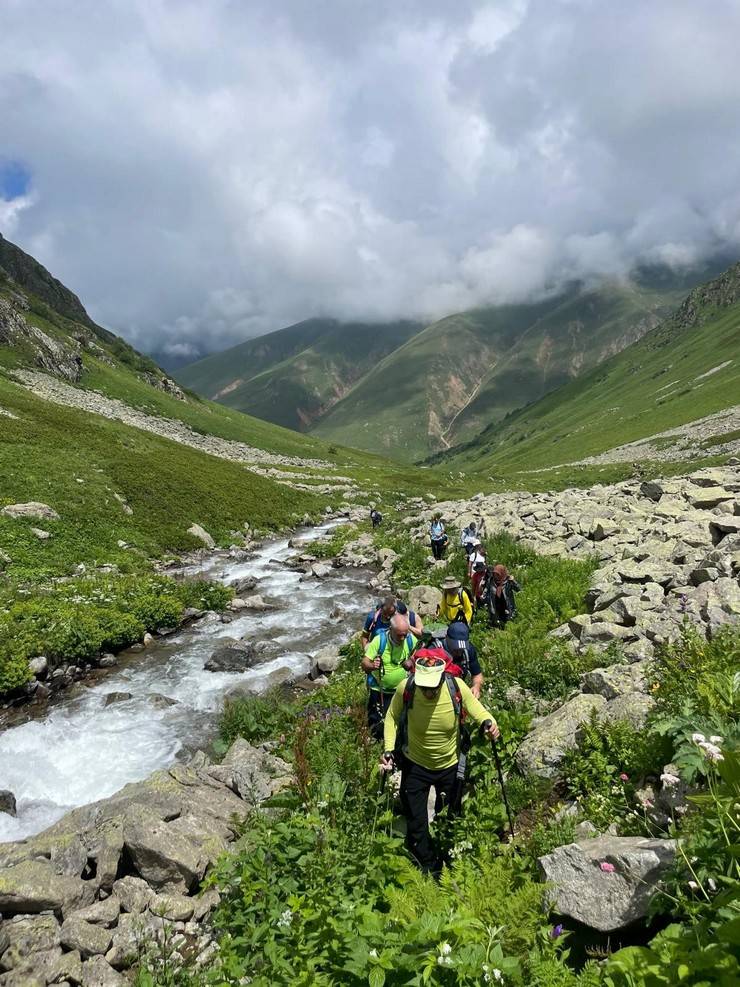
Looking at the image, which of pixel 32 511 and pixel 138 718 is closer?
pixel 138 718

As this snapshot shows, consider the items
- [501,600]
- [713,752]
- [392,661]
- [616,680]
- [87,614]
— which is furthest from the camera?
[87,614]

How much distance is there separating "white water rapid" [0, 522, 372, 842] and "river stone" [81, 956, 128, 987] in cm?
533

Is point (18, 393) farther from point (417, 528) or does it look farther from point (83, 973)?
point (83, 973)

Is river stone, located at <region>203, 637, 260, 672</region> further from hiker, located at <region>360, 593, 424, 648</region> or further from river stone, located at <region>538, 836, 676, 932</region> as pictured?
river stone, located at <region>538, 836, 676, 932</region>

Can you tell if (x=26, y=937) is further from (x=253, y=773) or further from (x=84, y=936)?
(x=253, y=773)

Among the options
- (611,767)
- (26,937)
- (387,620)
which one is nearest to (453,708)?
(611,767)

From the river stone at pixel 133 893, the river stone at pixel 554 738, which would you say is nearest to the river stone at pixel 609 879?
the river stone at pixel 554 738

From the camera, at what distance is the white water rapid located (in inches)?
434

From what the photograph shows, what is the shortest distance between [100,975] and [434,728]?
15.3 ft

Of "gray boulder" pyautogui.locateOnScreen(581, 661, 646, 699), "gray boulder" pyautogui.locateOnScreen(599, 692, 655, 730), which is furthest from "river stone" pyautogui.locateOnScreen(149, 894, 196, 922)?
"gray boulder" pyautogui.locateOnScreen(581, 661, 646, 699)

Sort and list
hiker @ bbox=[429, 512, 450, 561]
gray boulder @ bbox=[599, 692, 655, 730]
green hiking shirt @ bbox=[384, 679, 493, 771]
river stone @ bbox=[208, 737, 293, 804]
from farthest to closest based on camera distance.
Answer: hiker @ bbox=[429, 512, 450, 561] → river stone @ bbox=[208, 737, 293, 804] → gray boulder @ bbox=[599, 692, 655, 730] → green hiking shirt @ bbox=[384, 679, 493, 771]

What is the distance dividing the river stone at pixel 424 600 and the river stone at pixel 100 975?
546 inches

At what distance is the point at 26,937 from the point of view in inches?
234

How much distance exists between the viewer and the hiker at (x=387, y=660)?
377 inches
